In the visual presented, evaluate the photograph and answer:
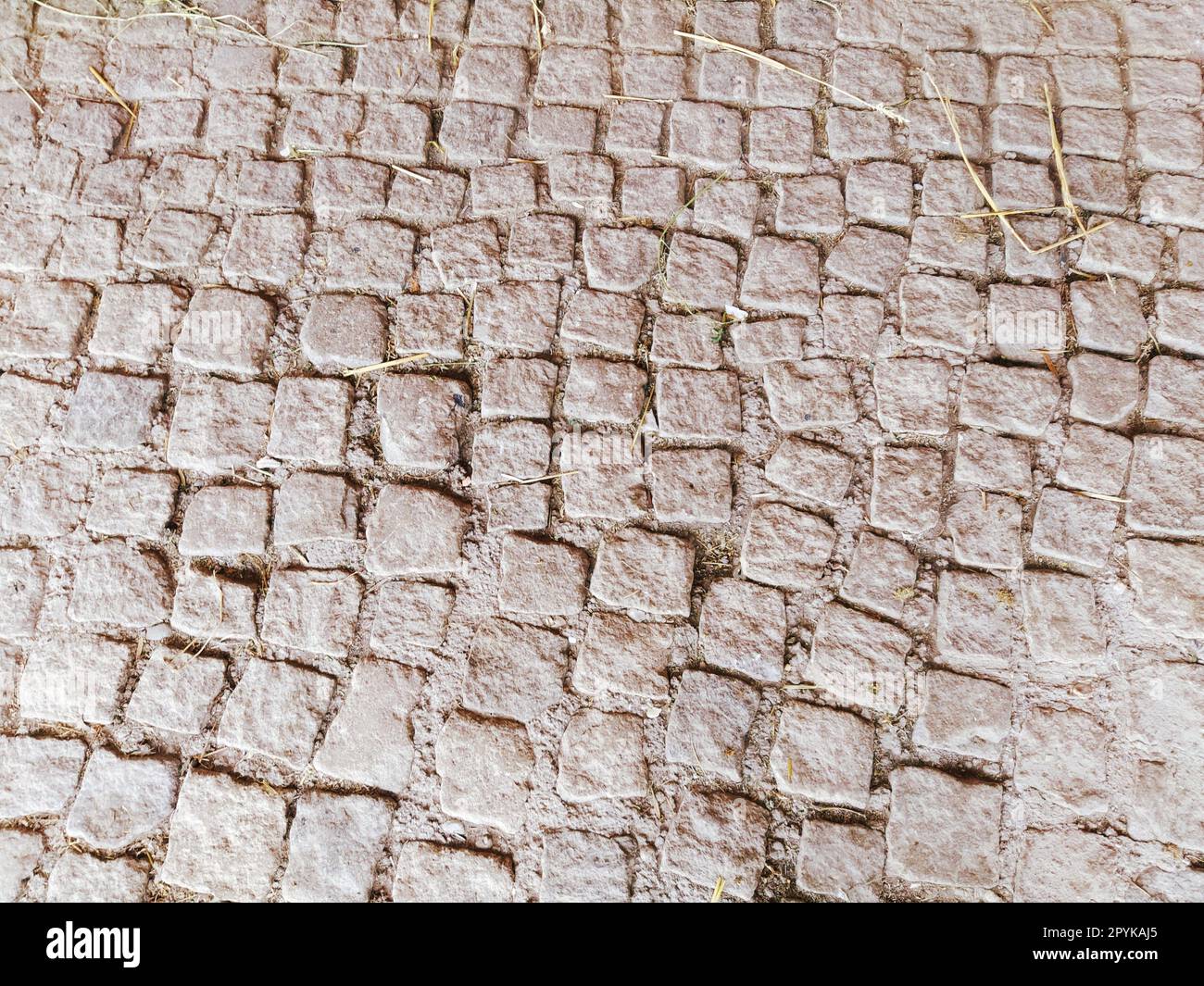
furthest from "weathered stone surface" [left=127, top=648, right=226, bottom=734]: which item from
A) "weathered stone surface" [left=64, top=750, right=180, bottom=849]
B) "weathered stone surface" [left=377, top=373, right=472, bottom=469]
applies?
"weathered stone surface" [left=377, top=373, right=472, bottom=469]

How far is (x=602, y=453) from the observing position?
272cm

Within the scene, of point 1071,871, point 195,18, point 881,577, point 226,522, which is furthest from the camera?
point 195,18

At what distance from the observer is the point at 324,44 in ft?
10.5

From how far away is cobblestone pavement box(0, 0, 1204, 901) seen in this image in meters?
2.46

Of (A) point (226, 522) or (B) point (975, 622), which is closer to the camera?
(B) point (975, 622)

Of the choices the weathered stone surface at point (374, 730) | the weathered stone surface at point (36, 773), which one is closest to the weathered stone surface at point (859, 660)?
the weathered stone surface at point (374, 730)

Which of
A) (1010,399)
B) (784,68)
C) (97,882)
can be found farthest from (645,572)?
(784,68)

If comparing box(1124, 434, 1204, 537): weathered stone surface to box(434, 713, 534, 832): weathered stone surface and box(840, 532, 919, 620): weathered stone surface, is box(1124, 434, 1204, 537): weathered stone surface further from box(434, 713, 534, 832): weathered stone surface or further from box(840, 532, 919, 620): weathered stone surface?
box(434, 713, 534, 832): weathered stone surface

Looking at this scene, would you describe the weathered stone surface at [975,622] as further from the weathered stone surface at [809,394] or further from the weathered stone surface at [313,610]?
the weathered stone surface at [313,610]

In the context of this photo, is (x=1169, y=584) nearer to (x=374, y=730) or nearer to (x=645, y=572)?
(x=645, y=572)

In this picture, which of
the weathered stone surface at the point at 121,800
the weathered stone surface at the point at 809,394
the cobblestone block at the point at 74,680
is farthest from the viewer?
the weathered stone surface at the point at 809,394

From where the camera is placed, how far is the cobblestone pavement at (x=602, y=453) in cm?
246

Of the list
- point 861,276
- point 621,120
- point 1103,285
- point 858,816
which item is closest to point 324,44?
point 621,120
